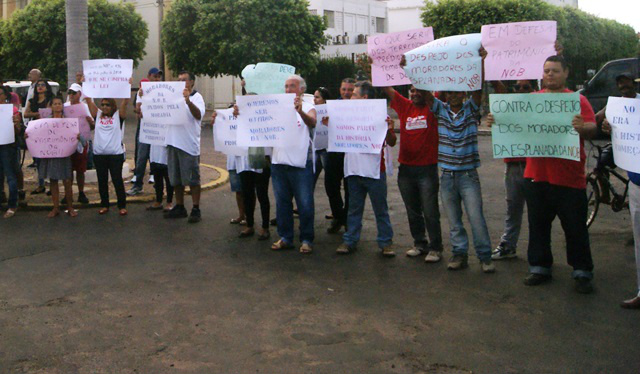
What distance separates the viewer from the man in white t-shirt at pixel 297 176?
7.60 metres

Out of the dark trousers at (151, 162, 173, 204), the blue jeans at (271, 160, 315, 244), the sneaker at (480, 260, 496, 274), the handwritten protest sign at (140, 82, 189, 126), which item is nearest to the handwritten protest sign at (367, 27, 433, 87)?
the blue jeans at (271, 160, 315, 244)

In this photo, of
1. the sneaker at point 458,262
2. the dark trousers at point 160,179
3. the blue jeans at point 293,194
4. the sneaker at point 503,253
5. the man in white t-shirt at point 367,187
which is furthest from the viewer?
the dark trousers at point 160,179

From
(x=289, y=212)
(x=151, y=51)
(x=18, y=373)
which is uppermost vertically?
(x=151, y=51)

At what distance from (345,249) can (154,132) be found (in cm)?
340

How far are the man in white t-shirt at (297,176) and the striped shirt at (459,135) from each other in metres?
1.50

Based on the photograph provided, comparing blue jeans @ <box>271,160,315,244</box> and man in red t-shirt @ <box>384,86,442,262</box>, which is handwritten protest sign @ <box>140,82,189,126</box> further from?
man in red t-shirt @ <box>384,86,442,262</box>

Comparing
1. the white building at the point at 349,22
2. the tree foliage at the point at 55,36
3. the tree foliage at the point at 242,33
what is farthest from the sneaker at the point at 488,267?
the white building at the point at 349,22

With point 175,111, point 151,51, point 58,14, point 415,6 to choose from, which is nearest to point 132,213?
point 175,111

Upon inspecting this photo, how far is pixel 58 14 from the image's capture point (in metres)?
35.2

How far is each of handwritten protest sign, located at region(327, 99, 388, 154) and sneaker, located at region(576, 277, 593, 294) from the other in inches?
92.4

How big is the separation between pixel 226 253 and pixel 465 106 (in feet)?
9.91

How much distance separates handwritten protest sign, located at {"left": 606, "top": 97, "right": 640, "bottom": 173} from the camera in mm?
5445

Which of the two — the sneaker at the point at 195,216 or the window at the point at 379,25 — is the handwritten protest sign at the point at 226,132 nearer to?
the sneaker at the point at 195,216

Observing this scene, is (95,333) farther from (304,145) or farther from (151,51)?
(151,51)
